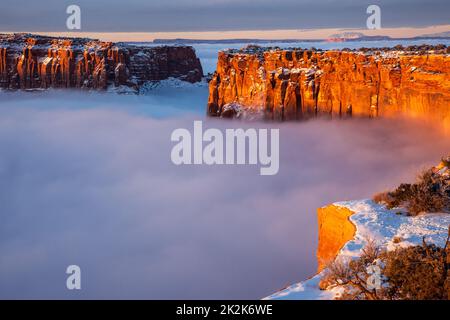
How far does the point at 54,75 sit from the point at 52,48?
6237 mm

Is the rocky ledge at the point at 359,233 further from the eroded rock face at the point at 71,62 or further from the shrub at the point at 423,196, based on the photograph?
the eroded rock face at the point at 71,62

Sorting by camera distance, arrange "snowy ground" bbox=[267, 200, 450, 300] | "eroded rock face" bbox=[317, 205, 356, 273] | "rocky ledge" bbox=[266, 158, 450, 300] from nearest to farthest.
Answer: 1. "snowy ground" bbox=[267, 200, 450, 300]
2. "rocky ledge" bbox=[266, 158, 450, 300]
3. "eroded rock face" bbox=[317, 205, 356, 273]

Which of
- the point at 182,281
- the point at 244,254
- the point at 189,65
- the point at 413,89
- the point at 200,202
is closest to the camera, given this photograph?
the point at 182,281

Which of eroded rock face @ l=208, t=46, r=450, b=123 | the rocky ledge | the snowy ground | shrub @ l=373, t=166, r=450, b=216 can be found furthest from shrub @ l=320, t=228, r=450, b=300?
eroded rock face @ l=208, t=46, r=450, b=123

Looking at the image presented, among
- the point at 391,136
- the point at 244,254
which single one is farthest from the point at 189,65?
the point at 244,254

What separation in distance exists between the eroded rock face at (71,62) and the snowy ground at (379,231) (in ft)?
334

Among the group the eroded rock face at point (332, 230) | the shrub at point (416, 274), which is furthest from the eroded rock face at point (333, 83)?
the shrub at point (416, 274)

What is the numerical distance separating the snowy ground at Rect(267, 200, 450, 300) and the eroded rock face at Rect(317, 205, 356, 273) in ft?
1.07

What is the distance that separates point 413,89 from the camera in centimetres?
5091

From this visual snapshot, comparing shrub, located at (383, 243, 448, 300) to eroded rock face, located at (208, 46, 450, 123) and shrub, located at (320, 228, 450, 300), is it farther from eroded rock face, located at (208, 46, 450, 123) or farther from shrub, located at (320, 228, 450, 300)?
eroded rock face, located at (208, 46, 450, 123)

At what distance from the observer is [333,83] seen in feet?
215

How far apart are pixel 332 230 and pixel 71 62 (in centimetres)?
10430

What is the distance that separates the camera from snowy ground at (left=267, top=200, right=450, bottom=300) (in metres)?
14.8
